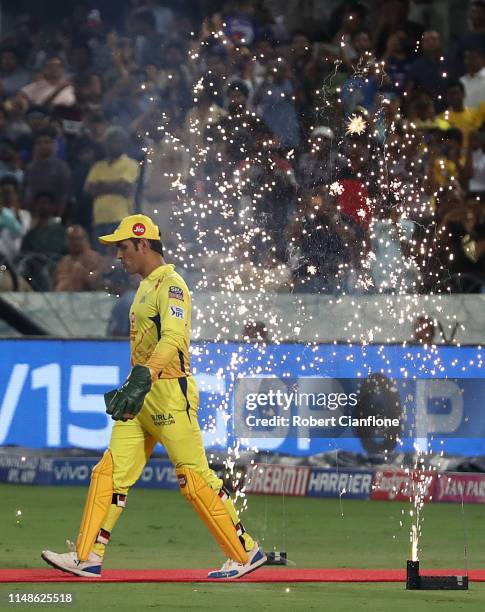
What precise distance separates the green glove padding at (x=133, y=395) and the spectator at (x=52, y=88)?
11804 mm

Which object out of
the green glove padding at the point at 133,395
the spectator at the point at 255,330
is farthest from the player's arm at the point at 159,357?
the spectator at the point at 255,330

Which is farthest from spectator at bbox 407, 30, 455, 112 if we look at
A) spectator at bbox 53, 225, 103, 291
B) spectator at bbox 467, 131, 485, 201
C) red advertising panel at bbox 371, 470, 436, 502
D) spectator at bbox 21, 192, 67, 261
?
red advertising panel at bbox 371, 470, 436, 502

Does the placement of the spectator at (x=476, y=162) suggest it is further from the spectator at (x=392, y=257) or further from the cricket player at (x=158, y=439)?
the cricket player at (x=158, y=439)

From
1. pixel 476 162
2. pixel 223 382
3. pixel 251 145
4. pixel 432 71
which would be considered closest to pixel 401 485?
pixel 223 382

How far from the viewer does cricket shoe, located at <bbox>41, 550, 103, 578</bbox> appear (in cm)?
820

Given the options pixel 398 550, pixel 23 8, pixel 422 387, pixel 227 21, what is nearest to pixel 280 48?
pixel 227 21

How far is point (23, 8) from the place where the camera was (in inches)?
827

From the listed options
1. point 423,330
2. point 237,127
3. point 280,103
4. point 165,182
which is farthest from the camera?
point 165,182

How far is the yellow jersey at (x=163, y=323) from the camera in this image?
8125mm

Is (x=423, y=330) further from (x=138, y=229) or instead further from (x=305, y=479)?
(x=138, y=229)

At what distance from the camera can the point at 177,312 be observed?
8.18m

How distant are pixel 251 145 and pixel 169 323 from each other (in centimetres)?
692

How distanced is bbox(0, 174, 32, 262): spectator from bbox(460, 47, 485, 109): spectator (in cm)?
515

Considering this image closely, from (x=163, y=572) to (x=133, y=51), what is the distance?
11.5 meters
